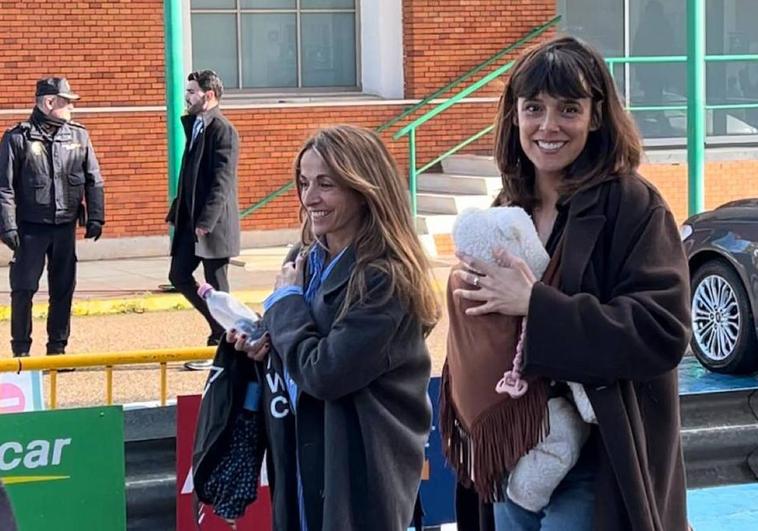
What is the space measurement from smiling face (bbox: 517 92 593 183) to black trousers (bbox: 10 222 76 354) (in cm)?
695

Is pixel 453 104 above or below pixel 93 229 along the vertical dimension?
above

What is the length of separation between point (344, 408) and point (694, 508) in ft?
10.0

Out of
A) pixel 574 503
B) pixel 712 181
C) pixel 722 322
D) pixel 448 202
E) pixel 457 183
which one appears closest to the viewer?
pixel 574 503

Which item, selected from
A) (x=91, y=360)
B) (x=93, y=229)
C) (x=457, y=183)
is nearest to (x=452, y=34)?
(x=457, y=183)

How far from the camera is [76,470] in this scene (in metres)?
4.98

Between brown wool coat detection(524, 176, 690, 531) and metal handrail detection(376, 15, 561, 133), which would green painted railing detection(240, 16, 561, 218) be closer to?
metal handrail detection(376, 15, 561, 133)

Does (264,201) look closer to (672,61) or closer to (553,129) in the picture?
(672,61)

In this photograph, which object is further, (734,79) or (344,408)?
(734,79)

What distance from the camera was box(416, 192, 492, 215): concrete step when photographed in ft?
54.1

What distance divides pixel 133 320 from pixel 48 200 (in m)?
2.80

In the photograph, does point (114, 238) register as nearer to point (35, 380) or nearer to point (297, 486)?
point (35, 380)

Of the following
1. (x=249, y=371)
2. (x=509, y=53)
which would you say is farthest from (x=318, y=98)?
(x=249, y=371)

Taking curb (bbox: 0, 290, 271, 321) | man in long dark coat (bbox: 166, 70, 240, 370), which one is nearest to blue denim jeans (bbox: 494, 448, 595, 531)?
man in long dark coat (bbox: 166, 70, 240, 370)

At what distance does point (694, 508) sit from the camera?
6.00m
